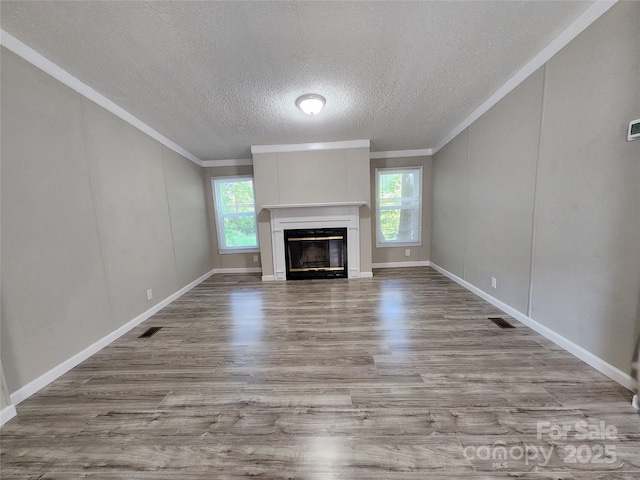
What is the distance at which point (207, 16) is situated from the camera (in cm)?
141

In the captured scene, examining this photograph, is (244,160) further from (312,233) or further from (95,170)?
(95,170)

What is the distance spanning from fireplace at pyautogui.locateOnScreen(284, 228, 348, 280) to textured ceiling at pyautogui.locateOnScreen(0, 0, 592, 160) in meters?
1.90

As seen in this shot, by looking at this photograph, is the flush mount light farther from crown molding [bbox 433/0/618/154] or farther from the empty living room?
crown molding [bbox 433/0/618/154]

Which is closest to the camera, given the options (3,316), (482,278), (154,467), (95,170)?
(154,467)

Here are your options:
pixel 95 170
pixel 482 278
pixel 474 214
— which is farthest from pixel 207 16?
pixel 482 278

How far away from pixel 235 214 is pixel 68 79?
9.35 ft

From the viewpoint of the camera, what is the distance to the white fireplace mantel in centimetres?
382

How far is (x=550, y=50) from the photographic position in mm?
1759

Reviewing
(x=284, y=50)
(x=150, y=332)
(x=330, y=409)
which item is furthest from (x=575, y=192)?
(x=150, y=332)

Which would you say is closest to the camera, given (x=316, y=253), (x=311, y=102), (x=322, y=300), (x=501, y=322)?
(x=501, y=322)

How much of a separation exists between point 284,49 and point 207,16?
55cm

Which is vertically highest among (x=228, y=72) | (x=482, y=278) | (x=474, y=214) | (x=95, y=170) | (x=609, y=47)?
(x=228, y=72)

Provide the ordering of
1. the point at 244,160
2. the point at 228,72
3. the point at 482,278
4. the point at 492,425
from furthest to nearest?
the point at 244,160
the point at 482,278
the point at 228,72
the point at 492,425

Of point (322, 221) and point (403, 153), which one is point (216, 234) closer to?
point (322, 221)
